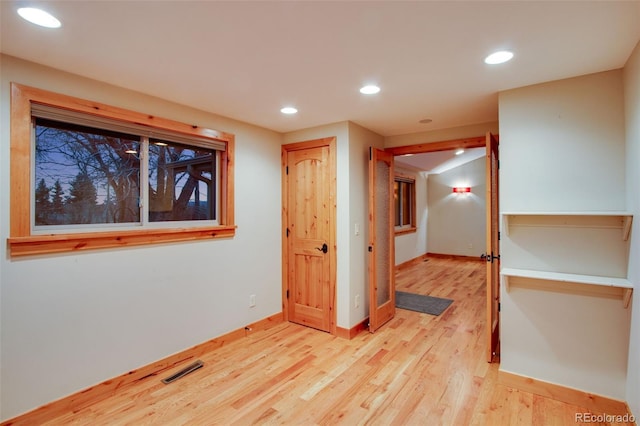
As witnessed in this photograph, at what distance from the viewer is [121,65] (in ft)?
6.65

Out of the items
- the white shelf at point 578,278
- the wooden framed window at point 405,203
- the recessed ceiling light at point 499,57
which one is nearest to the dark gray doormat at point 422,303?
the white shelf at point 578,278

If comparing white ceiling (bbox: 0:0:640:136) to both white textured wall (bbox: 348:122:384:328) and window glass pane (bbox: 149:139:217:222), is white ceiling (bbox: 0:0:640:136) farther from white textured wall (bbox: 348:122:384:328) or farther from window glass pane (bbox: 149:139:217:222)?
white textured wall (bbox: 348:122:384:328)

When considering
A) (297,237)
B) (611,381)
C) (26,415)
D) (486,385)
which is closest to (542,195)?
(611,381)

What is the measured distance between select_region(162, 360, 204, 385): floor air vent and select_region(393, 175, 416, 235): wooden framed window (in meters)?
5.40

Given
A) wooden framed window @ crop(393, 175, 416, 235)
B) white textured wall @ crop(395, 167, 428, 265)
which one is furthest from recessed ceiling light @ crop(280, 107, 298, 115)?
wooden framed window @ crop(393, 175, 416, 235)

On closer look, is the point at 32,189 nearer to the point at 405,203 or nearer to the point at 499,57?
the point at 499,57

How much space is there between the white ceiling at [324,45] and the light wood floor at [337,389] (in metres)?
2.39

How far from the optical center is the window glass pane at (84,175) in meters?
2.15

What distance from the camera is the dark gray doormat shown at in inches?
170

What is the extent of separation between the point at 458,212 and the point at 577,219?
6.37m

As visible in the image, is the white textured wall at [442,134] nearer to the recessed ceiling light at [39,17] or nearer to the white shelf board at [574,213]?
the white shelf board at [574,213]

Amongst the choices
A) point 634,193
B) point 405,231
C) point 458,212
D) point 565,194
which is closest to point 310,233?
point 565,194

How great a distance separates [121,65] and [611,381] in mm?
3992

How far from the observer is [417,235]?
8.03 meters
